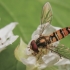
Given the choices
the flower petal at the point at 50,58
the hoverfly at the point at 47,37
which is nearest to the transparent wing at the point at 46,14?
the hoverfly at the point at 47,37

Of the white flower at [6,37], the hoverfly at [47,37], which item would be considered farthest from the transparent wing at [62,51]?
the white flower at [6,37]

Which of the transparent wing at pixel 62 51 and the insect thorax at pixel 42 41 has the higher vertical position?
the insect thorax at pixel 42 41

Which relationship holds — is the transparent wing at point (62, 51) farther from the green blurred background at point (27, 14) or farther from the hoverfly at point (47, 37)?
the green blurred background at point (27, 14)

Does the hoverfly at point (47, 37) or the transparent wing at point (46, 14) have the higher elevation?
the transparent wing at point (46, 14)

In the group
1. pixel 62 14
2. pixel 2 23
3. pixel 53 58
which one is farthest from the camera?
pixel 62 14

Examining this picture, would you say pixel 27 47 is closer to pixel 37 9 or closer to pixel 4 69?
pixel 4 69

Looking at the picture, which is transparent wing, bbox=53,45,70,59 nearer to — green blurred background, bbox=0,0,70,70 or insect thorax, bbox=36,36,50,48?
insect thorax, bbox=36,36,50,48

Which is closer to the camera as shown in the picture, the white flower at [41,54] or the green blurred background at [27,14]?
the white flower at [41,54]

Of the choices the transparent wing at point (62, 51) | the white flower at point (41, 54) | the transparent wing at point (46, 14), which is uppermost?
the transparent wing at point (46, 14)

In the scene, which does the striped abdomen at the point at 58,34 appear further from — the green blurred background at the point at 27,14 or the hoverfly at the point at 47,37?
the green blurred background at the point at 27,14

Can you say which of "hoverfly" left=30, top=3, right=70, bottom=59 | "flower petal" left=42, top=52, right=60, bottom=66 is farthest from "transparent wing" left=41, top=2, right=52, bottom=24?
"flower petal" left=42, top=52, right=60, bottom=66

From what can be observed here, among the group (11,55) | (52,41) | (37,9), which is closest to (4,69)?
(11,55)
